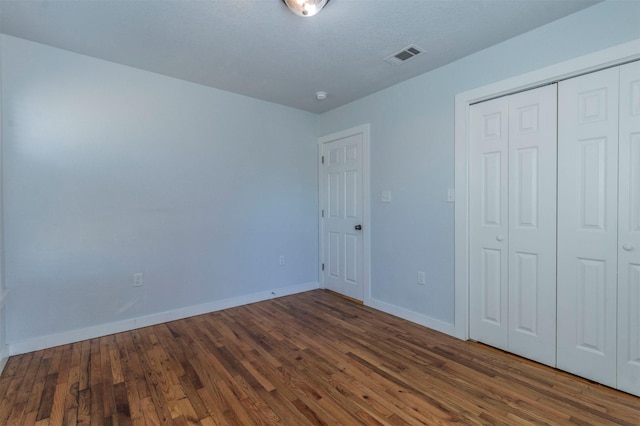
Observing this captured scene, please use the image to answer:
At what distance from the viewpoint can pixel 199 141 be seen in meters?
3.12

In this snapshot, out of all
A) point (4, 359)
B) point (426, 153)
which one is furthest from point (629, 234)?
Answer: point (4, 359)

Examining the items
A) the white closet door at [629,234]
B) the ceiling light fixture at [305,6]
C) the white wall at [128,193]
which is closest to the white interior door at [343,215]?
the white wall at [128,193]

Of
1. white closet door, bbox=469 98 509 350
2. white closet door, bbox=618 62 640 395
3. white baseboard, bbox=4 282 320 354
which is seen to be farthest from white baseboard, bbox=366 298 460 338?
Answer: white baseboard, bbox=4 282 320 354

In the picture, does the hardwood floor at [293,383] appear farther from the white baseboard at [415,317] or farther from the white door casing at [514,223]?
the white door casing at [514,223]

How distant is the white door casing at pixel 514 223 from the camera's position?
2.09 meters

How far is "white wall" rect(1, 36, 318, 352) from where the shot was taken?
230cm

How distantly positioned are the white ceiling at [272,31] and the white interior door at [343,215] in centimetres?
105

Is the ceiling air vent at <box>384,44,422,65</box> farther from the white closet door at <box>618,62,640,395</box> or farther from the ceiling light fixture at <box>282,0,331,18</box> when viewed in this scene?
the white closet door at <box>618,62,640,395</box>

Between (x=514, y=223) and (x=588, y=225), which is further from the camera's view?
(x=514, y=223)

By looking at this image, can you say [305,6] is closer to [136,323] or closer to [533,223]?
[533,223]

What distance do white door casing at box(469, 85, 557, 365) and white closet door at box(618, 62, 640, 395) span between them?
1.11ft

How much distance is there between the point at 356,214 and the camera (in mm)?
3578

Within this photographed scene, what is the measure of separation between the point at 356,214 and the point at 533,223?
1838 mm

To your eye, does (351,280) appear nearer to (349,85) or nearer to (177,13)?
(349,85)
